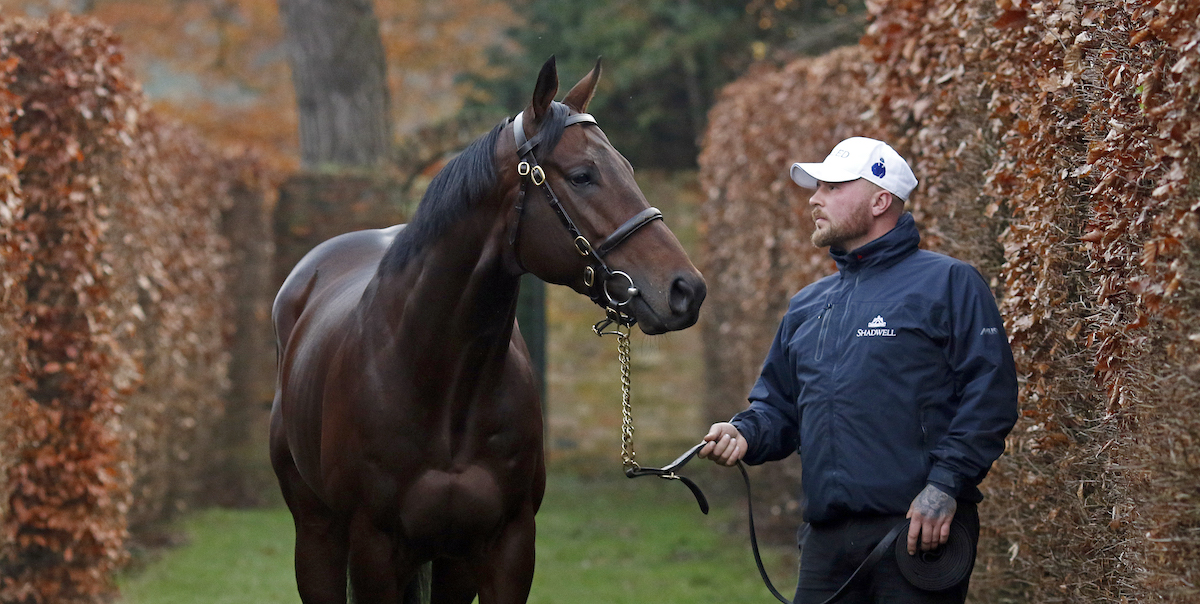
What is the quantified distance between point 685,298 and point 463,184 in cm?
77

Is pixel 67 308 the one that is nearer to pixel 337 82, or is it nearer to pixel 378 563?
pixel 378 563

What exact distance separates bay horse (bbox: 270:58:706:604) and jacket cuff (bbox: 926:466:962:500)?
0.68 meters

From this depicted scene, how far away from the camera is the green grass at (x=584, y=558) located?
617 centimetres

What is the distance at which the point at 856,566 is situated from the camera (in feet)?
9.42

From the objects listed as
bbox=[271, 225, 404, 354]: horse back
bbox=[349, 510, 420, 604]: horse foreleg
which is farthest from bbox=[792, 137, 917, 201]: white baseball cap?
bbox=[271, 225, 404, 354]: horse back

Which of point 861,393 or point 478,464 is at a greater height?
point 861,393

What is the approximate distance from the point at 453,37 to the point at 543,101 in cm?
1512

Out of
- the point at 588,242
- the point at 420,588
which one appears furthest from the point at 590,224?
the point at 420,588

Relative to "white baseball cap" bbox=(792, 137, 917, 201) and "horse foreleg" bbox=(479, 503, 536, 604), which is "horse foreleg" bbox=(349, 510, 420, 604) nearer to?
"horse foreleg" bbox=(479, 503, 536, 604)

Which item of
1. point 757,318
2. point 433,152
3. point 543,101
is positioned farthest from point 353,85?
point 543,101

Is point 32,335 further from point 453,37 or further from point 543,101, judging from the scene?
point 453,37

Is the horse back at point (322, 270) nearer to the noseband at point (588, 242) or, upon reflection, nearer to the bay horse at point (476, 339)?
the bay horse at point (476, 339)

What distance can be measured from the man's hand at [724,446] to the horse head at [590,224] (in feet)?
1.35

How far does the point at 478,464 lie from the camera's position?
3.25 m
